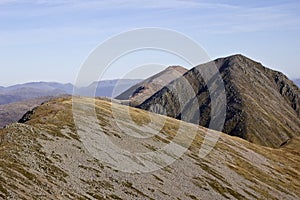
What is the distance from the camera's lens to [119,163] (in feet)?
318

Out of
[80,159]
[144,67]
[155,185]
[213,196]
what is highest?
[144,67]

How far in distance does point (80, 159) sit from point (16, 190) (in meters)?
26.4

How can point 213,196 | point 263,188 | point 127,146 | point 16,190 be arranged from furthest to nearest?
point 263,188, point 127,146, point 213,196, point 16,190

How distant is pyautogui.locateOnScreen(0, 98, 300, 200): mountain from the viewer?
245 ft

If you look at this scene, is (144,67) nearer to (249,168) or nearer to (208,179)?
(208,179)

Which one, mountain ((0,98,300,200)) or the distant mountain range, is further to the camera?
the distant mountain range

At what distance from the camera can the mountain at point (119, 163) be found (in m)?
74.6

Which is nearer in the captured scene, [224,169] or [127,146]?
[127,146]

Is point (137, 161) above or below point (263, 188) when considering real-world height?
above

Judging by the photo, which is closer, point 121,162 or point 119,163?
point 119,163

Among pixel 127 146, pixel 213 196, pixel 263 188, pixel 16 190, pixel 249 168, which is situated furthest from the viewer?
pixel 249 168

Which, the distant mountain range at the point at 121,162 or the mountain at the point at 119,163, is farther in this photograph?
the distant mountain range at the point at 121,162

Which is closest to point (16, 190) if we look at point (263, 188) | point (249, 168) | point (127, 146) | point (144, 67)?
point (127, 146)

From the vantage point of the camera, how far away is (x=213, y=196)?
4067 inches
